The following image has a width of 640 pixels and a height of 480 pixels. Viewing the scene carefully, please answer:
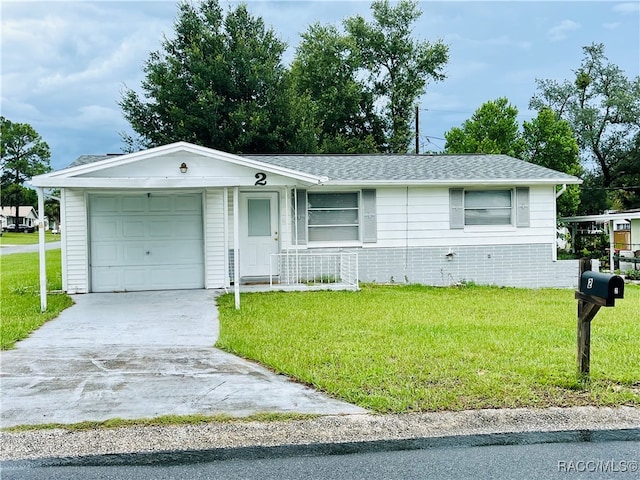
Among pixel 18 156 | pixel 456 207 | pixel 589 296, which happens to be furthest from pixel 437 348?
pixel 18 156

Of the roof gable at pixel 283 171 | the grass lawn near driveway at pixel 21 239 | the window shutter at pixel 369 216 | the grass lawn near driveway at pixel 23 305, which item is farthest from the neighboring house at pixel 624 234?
the grass lawn near driveway at pixel 21 239

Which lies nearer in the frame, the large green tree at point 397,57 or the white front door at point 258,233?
the white front door at point 258,233

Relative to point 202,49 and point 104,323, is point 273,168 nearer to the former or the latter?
point 104,323

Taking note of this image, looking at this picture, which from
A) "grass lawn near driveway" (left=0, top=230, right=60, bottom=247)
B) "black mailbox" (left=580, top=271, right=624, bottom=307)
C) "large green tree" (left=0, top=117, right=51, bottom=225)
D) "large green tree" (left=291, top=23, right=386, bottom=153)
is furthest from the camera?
"large green tree" (left=0, top=117, right=51, bottom=225)

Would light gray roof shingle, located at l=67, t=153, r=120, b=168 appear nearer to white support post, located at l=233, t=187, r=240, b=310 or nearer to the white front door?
the white front door

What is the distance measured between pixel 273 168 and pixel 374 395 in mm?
6896

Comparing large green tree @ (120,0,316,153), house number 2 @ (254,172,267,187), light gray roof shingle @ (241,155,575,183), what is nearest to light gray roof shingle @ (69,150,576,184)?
light gray roof shingle @ (241,155,575,183)

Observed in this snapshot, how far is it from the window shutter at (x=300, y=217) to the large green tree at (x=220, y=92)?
11.2 metres

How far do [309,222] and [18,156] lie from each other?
60307 millimetres

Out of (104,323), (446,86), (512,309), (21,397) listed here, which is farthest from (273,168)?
(446,86)

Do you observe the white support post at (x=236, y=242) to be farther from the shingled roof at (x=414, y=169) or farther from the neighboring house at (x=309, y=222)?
the shingled roof at (x=414, y=169)

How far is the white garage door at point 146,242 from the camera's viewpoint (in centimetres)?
1181

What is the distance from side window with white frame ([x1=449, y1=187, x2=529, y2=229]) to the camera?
13883mm

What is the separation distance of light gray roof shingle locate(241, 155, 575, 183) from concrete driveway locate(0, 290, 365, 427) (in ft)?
21.3
